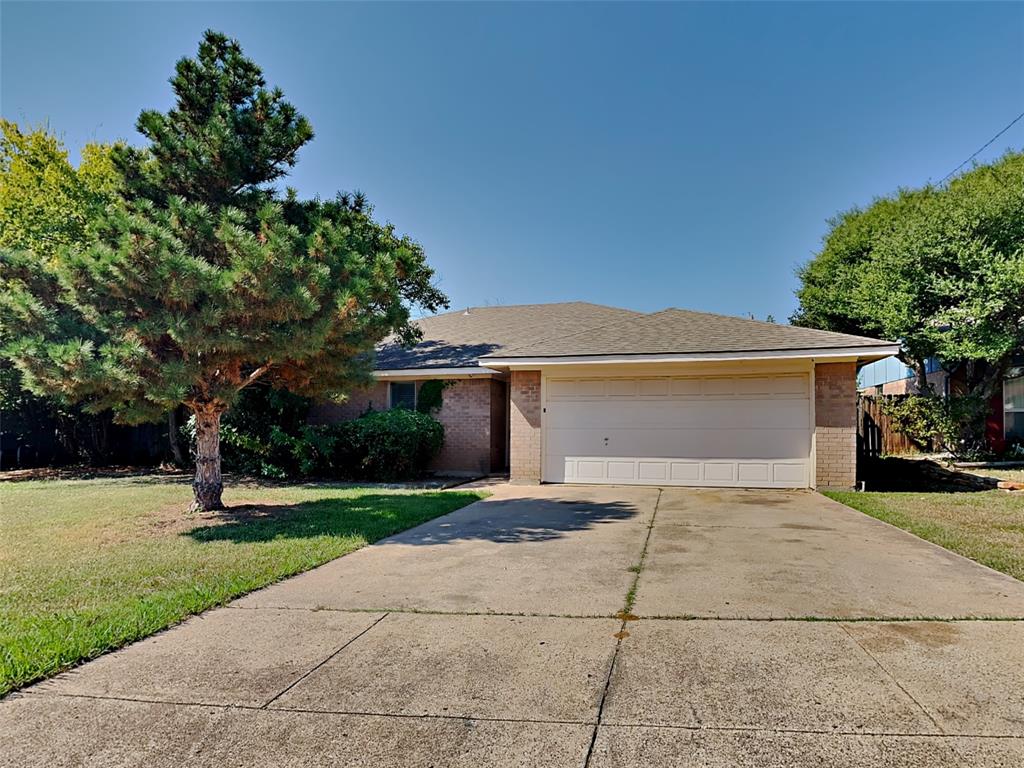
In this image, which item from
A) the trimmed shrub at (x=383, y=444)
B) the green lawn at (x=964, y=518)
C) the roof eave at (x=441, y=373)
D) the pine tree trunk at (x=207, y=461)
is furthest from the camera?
the roof eave at (x=441, y=373)

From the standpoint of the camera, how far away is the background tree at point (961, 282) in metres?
13.8

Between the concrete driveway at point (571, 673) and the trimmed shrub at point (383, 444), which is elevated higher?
the trimmed shrub at point (383, 444)

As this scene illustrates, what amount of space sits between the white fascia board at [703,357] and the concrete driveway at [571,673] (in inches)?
219

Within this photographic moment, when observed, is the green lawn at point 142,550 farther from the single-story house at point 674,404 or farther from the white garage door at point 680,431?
the white garage door at point 680,431

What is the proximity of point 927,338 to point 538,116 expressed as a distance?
36.0ft

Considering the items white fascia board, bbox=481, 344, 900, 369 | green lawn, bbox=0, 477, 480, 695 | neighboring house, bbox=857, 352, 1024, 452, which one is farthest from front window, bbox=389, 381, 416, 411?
neighboring house, bbox=857, 352, 1024, 452

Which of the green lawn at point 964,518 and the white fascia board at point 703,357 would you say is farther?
the white fascia board at point 703,357

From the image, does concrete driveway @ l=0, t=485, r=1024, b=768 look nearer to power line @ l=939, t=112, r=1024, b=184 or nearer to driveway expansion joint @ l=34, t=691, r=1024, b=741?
driveway expansion joint @ l=34, t=691, r=1024, b=741

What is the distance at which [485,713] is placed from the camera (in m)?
2.94

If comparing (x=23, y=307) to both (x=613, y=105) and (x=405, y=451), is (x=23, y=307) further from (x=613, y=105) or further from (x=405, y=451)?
(x=613, y=105)

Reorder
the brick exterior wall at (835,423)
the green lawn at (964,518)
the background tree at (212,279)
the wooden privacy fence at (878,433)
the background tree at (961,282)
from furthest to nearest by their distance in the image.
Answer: the wooden privacy fence at (878,433) < the background tree at (961,282) < the brick exterior wall at (835,423) < the background tree at (212,279) < the green lawn at (964,518)

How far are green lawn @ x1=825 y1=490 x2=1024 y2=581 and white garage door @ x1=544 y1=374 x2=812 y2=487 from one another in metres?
1.33

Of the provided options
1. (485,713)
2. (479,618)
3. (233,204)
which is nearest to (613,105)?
(233,204)

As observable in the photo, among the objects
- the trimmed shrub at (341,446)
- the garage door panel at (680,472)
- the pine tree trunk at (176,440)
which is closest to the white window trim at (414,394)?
the trimmed shrub at (341,446)
